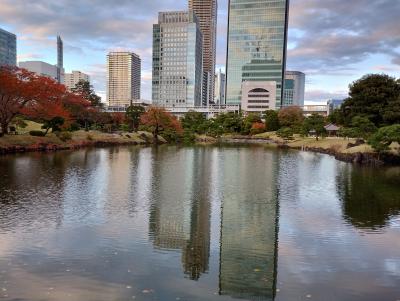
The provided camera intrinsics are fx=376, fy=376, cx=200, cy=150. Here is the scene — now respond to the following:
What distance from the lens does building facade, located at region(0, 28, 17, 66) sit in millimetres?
149625

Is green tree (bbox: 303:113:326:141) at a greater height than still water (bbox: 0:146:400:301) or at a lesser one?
greater

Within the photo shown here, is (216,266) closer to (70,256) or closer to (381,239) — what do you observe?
(70,256)

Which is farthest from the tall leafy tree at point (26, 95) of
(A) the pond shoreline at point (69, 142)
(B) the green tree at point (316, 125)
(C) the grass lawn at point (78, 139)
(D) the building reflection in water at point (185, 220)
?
(B) the green tree at point (316, 125)

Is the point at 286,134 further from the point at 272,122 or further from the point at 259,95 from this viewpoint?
the point at 259,95

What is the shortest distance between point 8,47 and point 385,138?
519 ft

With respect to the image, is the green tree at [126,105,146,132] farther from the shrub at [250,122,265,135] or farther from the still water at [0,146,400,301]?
the still water at [0,146,400,301]

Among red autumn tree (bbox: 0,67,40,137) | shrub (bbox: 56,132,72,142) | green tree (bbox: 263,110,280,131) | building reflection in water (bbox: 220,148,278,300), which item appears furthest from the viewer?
green tree (bbox: 263,110,280,131)

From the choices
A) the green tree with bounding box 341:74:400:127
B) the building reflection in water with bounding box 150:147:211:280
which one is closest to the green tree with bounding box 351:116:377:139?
the green tree with bounding box 341:74:400:127

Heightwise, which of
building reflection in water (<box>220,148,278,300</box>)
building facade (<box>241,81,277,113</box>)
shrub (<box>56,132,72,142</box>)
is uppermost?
building facade (<box>241,81,277,113</box>)

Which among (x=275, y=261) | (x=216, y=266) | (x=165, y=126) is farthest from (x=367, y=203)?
(x=165, y=126)

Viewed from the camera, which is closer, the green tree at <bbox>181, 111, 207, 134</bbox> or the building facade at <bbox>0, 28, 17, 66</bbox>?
the green tree at <bbox>181, 111, 207, 134</bbox>

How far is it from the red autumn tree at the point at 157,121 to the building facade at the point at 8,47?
10143 centimetres

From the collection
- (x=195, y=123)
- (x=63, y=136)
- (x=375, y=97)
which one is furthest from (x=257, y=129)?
(x=63, y=136)

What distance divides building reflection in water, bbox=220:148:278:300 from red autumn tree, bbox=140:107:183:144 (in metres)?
51.0
